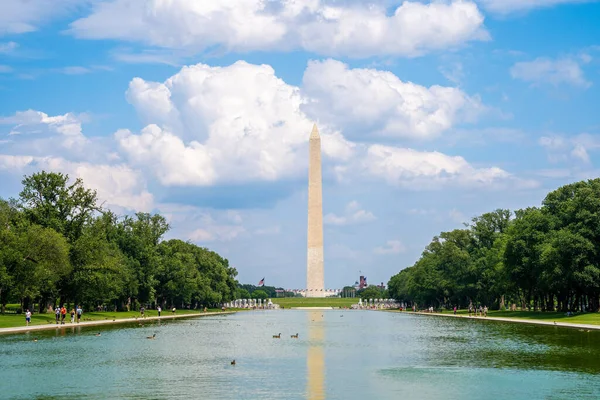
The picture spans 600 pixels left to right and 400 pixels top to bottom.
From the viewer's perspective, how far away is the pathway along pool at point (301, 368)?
22.3m

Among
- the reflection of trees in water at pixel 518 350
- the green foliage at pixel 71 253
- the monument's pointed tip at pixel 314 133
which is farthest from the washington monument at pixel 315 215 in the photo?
the reflection of trees in water at pixel 518 350

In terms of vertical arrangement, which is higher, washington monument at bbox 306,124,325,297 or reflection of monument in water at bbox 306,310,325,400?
washington monument at bbox 306,124,325,297

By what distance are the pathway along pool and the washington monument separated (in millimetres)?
92690

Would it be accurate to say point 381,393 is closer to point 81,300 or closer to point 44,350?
point 44,350

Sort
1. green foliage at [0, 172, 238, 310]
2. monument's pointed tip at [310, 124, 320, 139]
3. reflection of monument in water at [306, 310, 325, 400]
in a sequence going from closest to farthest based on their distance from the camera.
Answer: reflection of monument in water at [306, 310, 325, 400] → green foliage at [0, 172, 238, 310] → monument's pointed tip at [310, 124, 320, 139]

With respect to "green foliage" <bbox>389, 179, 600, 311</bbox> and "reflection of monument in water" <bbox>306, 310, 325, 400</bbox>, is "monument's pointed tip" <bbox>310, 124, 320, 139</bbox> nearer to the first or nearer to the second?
Answer: "green foliage" <bbox>389, 179, 600, 311</bbox>

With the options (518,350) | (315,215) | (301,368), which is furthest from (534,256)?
(315,215)

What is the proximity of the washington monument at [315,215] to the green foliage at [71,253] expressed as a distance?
42.1 metres

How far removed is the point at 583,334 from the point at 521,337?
3936mm

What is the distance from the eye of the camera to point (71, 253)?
69.9 metres

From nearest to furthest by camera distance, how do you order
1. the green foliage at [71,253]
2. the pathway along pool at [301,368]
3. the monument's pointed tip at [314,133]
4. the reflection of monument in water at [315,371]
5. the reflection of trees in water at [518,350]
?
the reflection of monument in water at [315,371] < the pathway along pool at [301,368] < the reflection of trees in water at [518,350] < the green foliage at [71,253] < the monument's pointed tip at [314,133]

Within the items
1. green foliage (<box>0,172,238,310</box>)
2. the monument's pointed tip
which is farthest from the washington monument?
green foliage (<box>0,172,238,310</box>)

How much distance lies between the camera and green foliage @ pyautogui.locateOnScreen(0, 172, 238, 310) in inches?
2453

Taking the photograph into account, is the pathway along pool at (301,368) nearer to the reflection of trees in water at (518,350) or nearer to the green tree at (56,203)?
the reflection of trees in water at (518,350)
